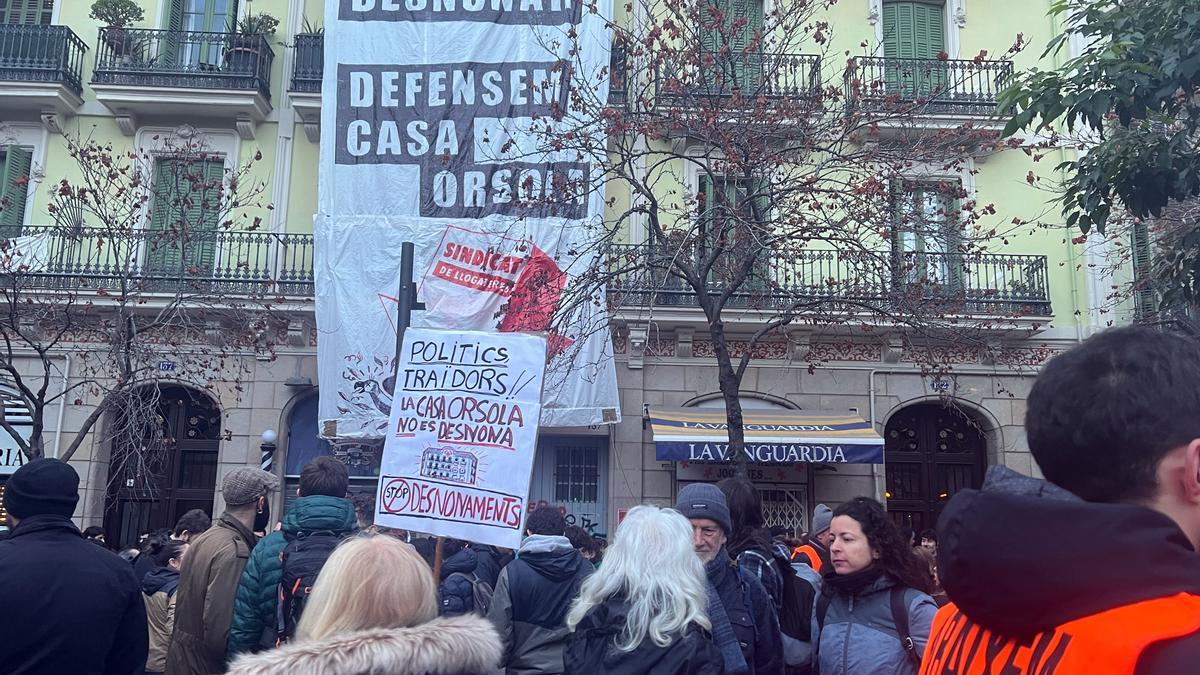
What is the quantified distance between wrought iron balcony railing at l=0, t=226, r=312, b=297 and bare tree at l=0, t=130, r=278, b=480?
0.10ft

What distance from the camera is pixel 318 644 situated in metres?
2.30

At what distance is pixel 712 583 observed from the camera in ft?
13.8

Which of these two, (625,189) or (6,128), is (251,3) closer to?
(6,128)

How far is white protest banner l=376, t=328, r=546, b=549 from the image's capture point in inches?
235

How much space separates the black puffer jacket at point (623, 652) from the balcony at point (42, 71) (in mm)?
15894

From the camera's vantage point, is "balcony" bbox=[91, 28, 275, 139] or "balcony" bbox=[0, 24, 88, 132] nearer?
"balcony" bbox=[0, 24, 88, 132]

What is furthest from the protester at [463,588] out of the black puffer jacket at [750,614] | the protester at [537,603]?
the black puffer jacket at [750,614]

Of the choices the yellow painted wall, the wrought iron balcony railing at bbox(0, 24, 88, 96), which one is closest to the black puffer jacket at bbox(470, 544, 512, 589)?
the yellow painted wall

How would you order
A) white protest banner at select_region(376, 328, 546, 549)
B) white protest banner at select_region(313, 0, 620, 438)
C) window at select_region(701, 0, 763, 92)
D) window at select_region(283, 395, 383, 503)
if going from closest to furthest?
1. white protest banner at select_region(376, 328, 546, 549)
2. window at select_region(701, 0, 763, 92)
3. white protest banner at select_region(313, 0, 620, 438)
4. window at select_region(283, 395, 383, 503)

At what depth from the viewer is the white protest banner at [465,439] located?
235 inches

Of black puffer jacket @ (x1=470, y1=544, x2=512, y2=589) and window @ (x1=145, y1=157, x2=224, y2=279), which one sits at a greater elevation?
window @ (x1=145, y1=157, x2=224, y2=279)

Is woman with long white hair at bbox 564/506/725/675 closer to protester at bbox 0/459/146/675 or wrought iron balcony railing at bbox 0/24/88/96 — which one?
protester at bbox 0/459/146/675

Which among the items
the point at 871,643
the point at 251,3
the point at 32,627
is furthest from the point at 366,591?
the point at 251,3

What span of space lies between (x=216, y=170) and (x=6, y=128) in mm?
3561
